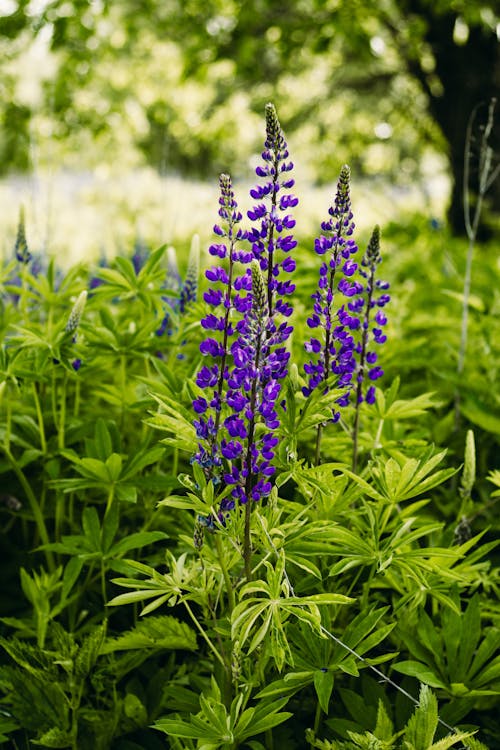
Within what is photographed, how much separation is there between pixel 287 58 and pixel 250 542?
564cm

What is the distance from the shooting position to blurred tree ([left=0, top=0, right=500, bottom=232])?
17.8 feet

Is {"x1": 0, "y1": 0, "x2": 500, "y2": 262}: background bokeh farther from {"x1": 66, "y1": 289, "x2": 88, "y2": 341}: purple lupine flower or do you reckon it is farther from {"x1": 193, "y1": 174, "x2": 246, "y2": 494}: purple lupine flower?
{"x1": 193, "y1": 174, "x2": 246, "y2": 494}: purple lupine flower

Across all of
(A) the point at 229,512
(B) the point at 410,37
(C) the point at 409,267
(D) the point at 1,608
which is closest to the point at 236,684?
(A) the point at 229,512

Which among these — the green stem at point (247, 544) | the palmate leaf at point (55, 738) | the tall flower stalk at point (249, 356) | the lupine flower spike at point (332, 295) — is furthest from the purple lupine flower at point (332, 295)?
the palmate leaf at point (55, 738)

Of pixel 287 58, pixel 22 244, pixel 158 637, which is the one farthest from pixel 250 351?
pixel 287 58

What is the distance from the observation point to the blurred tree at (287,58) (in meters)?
5.43

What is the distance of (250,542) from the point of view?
1479 millimetres

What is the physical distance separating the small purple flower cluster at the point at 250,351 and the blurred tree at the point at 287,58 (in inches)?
67.8

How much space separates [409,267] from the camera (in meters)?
4.47

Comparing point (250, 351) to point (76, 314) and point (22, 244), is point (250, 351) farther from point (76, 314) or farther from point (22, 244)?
point (22, 244)

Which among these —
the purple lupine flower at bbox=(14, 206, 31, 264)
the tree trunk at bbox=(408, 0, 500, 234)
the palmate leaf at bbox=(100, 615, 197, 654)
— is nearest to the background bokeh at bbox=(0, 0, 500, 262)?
the tree trunk at bbox=(408, 0, 500, 234)

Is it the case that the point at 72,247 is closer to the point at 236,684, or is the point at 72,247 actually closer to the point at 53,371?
the point at 53,371

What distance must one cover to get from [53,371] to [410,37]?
5421 mm

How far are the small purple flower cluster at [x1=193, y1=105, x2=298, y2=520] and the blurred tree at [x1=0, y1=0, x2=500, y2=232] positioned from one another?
5.65ft
